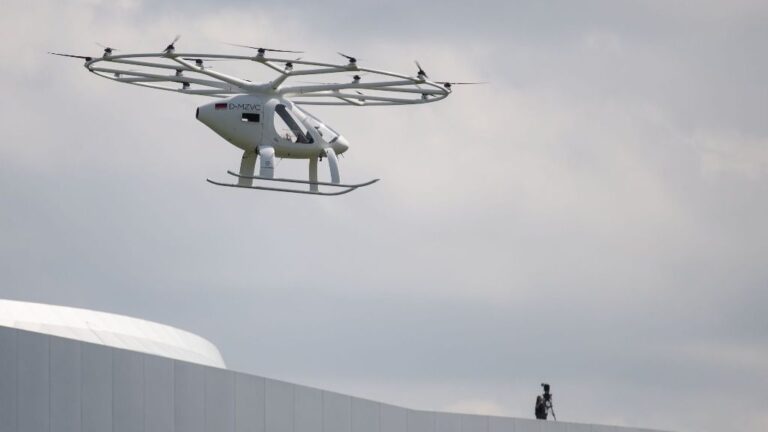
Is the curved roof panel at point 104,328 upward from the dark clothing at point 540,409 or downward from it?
upward

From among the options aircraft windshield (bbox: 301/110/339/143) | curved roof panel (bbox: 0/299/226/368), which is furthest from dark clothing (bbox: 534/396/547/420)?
curved roof panel (bbox: 0/299/226/368)

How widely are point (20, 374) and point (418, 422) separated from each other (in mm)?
10948

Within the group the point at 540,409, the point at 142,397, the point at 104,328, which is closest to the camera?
the point at 142,397

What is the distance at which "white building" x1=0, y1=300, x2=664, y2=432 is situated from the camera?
40.7 meters

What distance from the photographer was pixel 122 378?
135 ft

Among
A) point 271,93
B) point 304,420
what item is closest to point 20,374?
point 304,420

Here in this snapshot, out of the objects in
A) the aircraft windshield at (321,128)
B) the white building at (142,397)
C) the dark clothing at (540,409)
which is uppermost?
the aircraft windshield at (321,128)

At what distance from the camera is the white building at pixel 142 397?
40.7m

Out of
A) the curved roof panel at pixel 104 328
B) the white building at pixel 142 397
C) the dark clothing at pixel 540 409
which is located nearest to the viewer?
the white building at pixel 142 397

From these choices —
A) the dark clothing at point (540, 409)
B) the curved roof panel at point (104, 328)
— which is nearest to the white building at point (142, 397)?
the dark clothing at point (540, 409)

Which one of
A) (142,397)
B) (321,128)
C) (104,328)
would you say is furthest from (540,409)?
(142,397)

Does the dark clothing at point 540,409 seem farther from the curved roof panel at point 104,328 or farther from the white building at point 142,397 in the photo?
the curved roof panel at point 104,328

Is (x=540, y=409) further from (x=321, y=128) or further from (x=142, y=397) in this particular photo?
(x=142, y=397)

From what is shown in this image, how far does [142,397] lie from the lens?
135 feet
